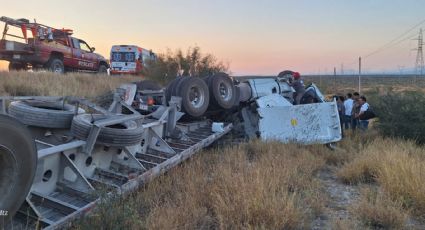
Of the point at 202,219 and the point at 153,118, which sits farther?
the point at 153,118

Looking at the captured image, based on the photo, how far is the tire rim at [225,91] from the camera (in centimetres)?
940

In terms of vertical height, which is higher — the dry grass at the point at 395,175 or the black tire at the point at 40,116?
the black tire at the point at 40,116

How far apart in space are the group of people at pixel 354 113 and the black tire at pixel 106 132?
26.7 feet

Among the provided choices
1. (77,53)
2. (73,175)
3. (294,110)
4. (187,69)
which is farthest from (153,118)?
(187,69)

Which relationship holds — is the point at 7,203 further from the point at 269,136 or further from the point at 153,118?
the point at 269,136

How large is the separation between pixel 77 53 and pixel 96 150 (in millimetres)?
15356

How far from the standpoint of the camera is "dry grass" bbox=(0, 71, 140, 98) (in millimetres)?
12133

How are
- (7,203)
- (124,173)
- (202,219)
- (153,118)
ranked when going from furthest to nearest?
(153,118) → (124,173) → (202,219) → (7,203)

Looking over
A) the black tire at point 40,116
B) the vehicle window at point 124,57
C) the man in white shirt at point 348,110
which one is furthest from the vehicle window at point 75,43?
the black tire at point 40,116

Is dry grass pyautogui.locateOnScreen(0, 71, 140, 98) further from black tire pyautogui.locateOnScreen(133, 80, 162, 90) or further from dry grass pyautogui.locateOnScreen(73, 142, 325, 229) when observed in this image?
dry grass pyautogui.locateOnScreen(73, 142, 325, 229)

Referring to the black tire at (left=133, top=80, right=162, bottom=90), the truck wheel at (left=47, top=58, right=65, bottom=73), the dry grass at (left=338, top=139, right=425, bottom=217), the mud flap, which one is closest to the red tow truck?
the truck wheel at (left=47, top=58, right=65, bottom=73)

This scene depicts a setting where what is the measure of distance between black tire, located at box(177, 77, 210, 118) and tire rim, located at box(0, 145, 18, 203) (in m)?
4.90

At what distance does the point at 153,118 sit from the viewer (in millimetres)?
6809

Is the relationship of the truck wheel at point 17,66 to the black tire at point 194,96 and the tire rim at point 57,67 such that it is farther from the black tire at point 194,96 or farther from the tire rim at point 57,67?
the black tire at point 194,96
